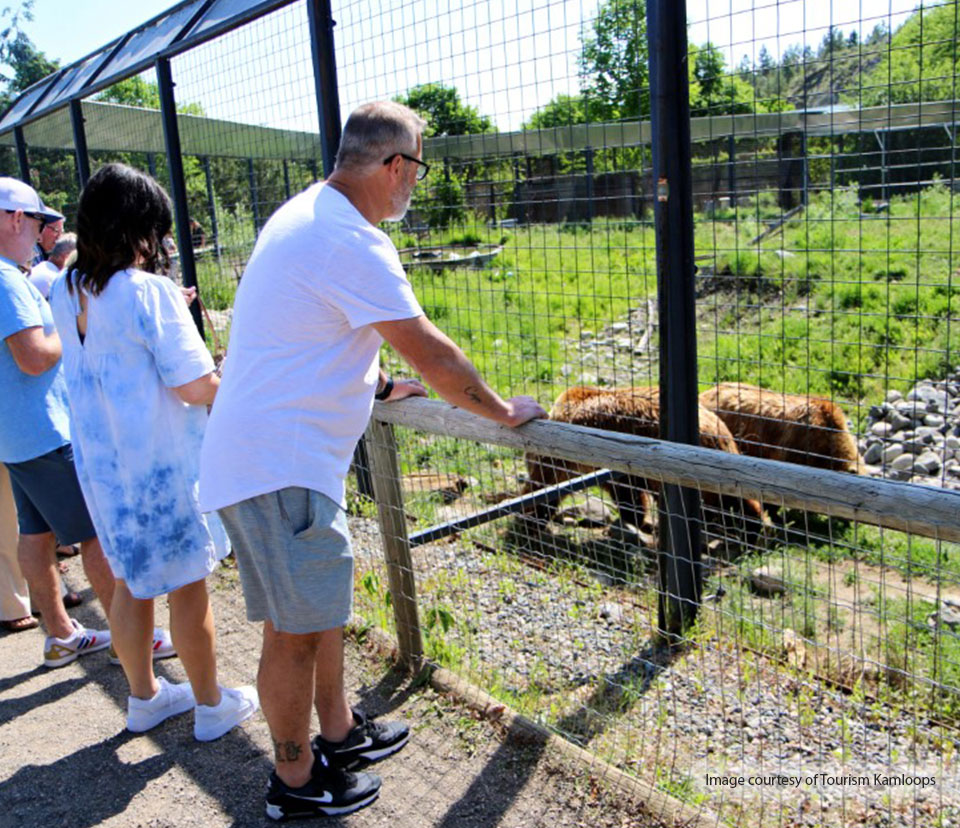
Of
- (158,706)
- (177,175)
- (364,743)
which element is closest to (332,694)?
(364,743)

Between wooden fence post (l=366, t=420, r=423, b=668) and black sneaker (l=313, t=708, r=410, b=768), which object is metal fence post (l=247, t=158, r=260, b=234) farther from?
black sneaker (l=313, t=708, r=410, b=768)

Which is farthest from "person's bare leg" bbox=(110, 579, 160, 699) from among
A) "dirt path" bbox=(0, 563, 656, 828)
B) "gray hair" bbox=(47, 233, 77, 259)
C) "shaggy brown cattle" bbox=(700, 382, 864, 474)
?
"shaggy brown cattle" bbox=(700, 382, 864, 474)

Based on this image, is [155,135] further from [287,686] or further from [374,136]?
[287,686]

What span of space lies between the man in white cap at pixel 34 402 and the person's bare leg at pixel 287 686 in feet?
4.68

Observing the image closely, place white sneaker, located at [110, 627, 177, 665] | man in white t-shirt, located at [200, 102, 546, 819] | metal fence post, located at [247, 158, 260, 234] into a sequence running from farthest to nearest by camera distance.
A: metal fence post, located at [247, 158, 260, 234] → white sneaker, located at [110, 627, 177, 665] → man in white t-shirt, located at [200, 102, 546, 819]

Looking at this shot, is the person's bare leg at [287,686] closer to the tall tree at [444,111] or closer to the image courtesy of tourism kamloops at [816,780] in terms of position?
the image courtesy of tourism kamloops at [816,780]

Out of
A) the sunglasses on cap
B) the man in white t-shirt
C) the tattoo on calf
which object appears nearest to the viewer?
the man in white t-shirt

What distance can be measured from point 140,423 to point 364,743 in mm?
1371

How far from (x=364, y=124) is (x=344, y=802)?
212 cm

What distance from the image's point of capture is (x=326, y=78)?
503 centimetres

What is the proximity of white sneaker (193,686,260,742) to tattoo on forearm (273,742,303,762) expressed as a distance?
21.4 inches

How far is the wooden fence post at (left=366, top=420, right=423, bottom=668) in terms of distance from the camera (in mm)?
3633

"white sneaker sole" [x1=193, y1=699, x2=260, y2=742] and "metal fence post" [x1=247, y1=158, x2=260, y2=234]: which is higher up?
"metal fence post" [x1=247, y1=158, x2=260, y2=234]

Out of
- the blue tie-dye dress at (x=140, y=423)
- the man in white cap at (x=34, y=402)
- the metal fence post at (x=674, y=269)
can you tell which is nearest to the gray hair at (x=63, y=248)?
the man in white cap at (x=34, y=402)
